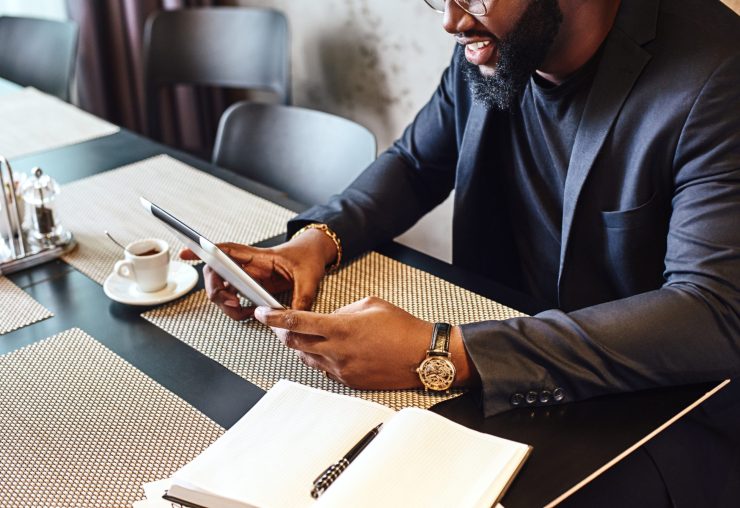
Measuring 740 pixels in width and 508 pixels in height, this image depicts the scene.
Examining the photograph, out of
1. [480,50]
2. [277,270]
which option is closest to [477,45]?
[480,50]

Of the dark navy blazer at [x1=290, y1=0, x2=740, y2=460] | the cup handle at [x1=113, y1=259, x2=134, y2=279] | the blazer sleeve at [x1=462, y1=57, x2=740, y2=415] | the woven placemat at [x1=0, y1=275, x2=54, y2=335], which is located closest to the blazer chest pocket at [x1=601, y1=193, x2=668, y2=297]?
the dark navy blazer at [x1=290, y1=0, x2=740, y2=460]

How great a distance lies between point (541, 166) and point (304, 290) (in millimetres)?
472

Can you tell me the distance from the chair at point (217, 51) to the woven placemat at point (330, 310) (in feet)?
4.50

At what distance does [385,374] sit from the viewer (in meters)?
1.01

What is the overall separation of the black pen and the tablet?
0.23 meters

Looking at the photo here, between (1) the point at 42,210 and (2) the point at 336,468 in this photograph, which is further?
(1) the point at 42,210

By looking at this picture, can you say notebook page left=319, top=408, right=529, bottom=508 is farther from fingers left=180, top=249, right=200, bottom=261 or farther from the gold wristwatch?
fingers left=180, top=249, right=200, bottom=261

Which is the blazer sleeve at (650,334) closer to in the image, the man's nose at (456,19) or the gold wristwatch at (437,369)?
the gold wristwatch at (437,369)

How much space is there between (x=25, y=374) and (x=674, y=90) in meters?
0.92

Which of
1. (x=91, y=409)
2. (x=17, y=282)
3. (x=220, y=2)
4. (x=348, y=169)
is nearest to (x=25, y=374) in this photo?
(x=91, y=409)

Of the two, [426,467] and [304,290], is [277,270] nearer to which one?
[304,290]

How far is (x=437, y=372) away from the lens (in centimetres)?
101

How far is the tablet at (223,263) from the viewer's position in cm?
104

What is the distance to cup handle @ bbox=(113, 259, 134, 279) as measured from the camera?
1241 millimetres
